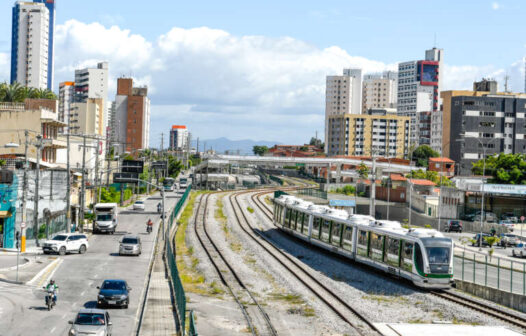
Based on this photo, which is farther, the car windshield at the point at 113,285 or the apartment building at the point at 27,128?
the apartment building at the point at 27,128

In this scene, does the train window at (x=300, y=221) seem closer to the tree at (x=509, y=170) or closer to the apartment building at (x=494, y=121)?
the tree at (x=509, y=170)

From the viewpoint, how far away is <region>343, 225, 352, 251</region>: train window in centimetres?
4472

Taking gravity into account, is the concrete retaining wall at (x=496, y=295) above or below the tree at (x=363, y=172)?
below

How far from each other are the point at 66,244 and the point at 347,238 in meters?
21.7

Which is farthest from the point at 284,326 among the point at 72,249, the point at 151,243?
the point at 151,243

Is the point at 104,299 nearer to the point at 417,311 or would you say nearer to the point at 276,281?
the point at 276,281

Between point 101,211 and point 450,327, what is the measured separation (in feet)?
147

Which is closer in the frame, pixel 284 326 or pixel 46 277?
pixel 284 326

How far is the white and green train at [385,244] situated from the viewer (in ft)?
114

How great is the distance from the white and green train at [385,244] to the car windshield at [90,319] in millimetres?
17309

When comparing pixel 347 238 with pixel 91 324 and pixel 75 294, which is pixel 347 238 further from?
pixel 91 324

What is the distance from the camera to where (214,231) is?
225 feet

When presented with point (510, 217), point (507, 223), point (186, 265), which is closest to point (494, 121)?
point (510, 217)

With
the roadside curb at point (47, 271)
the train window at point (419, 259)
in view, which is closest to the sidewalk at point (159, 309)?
the roadside curb at point (47, 271)
